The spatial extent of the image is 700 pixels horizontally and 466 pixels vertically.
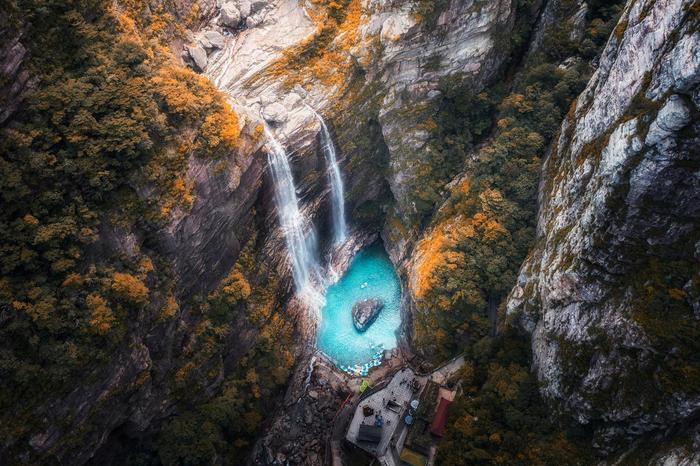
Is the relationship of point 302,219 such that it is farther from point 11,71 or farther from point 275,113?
point 11,71

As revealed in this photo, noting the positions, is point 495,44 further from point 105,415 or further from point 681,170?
point 105,415

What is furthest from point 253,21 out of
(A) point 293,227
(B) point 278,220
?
(A) point 293,227

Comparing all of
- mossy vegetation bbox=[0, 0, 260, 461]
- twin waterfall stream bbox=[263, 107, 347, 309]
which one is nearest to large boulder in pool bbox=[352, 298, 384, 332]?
twin waterfall stream bbox=[263, 107, 347, 309]

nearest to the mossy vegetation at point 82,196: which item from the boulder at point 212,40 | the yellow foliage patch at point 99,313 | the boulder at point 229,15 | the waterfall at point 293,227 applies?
the yellow foliage patch at point 99,313

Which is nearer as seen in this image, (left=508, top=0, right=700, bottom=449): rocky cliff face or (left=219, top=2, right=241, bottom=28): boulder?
(left=508, top=0, right=700, bottom=449): rocky cliff face

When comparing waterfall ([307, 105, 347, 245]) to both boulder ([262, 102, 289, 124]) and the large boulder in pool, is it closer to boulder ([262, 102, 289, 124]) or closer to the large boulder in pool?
boulder ([262, 102, 289, 124])

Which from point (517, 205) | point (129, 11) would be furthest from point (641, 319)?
point (129, 11)

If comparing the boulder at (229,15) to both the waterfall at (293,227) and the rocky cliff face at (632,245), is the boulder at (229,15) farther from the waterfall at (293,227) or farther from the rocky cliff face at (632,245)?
the rocky cliff face at (632,245)
